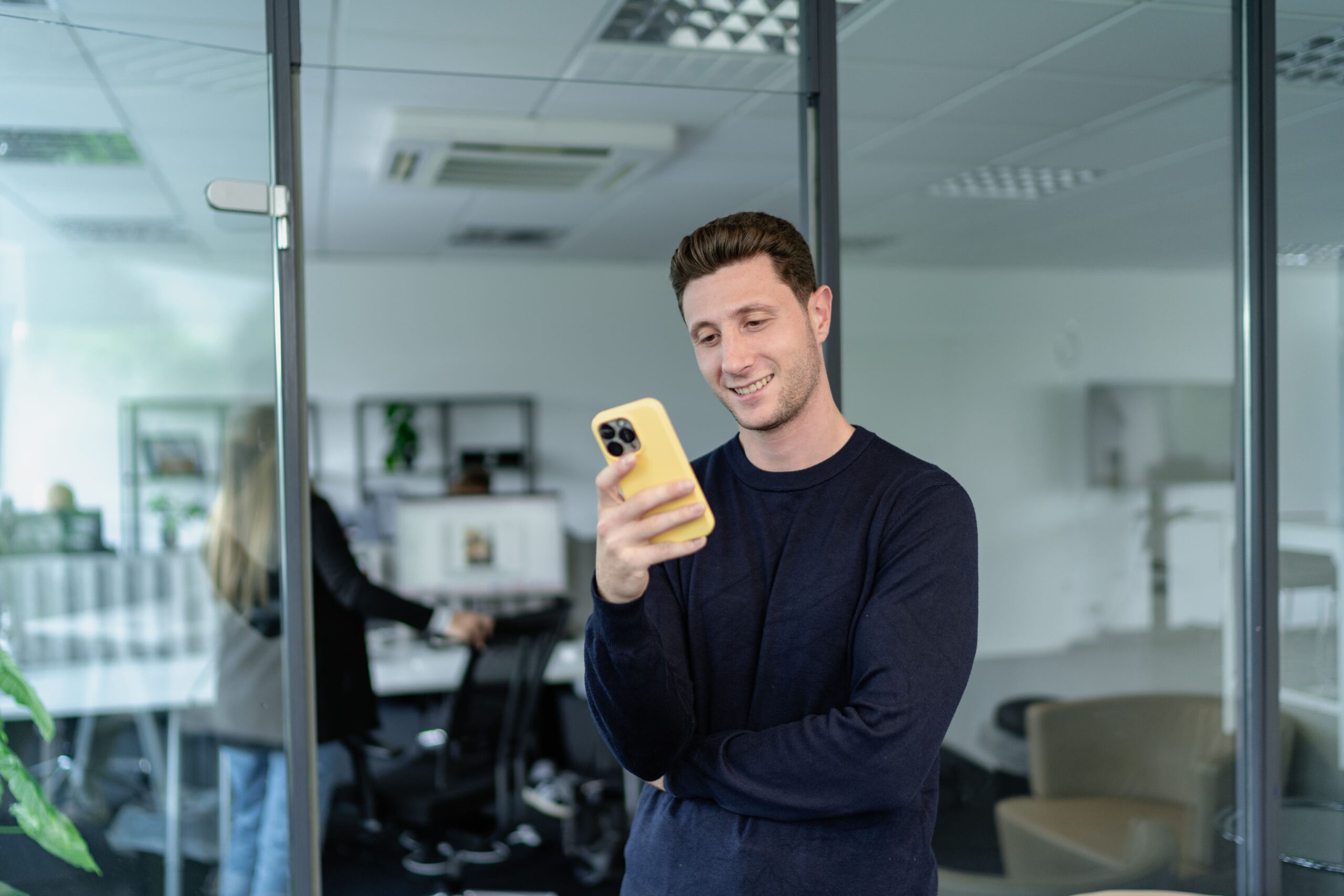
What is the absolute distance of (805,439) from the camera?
1288mm

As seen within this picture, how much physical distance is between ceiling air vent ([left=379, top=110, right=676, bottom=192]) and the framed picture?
201cm

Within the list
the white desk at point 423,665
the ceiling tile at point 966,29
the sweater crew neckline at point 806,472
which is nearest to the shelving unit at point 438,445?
the white desk at point 423,665

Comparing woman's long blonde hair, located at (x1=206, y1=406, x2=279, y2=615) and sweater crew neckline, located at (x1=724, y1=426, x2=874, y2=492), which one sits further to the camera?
woman's long blonde hair, located at (x1=206, y1=406, x2=279, y2=615)

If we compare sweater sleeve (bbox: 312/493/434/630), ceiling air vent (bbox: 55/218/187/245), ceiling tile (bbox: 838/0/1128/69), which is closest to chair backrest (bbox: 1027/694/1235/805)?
ceiling tile (bbox: 838/0/1128/69)

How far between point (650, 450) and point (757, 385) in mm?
206

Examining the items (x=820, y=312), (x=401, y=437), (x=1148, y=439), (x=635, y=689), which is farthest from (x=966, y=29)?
(x=401, y=437)

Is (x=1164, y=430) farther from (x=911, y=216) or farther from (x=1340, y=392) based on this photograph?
(x=911, y=216)

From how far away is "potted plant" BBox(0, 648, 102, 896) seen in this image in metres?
1.62

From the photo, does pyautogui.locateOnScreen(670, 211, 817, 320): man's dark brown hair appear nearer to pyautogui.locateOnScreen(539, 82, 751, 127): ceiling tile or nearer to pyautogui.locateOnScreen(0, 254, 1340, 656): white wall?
pyautogui.locateOnScreen(0, 254, 1340, 656): white wall

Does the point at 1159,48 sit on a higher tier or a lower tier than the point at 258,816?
higher

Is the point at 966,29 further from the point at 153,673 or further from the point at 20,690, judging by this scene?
the point at 153,673

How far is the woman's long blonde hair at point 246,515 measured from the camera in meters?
2.12

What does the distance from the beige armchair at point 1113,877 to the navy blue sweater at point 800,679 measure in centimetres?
145

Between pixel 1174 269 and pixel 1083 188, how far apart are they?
0.80 m
